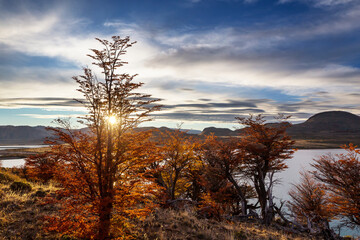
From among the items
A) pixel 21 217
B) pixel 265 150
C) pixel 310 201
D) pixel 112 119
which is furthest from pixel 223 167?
pixel 21 217

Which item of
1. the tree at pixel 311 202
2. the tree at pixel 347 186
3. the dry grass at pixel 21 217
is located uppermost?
the dry grass at pixel 21 217

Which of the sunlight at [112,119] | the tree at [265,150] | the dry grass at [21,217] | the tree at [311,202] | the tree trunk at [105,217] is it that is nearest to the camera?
the tree trunk at [105,217]

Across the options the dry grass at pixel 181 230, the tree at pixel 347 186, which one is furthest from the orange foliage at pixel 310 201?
the dry grass at pixel 181 230

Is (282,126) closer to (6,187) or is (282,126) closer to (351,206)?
(351,206)

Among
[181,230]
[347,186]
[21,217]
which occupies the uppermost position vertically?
[21,217]

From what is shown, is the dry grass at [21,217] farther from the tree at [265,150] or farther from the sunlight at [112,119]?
the tree at [265,150]

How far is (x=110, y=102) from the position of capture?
876cm

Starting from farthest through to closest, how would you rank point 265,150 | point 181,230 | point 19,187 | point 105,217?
point 265,150 → point 19,187 → point 181,230 → point 105,217

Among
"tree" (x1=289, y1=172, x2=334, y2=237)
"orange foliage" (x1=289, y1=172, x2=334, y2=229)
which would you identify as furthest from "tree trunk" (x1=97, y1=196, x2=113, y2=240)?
"orange foliage" (x1=289, y1=172, x2=334, y2=229)

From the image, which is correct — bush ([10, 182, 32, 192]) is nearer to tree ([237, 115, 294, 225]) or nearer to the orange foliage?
tree ([237, 115, 294, 225])

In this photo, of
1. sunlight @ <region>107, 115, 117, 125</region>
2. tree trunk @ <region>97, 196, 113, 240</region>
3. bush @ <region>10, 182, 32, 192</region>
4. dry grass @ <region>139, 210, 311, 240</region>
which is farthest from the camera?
bush @ <region>10, 182, 32, 192</region>

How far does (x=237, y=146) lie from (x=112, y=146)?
65.8 ft

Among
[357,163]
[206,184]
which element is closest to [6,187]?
[206,184]

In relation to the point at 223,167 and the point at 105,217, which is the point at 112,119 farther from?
the point at 223,167
